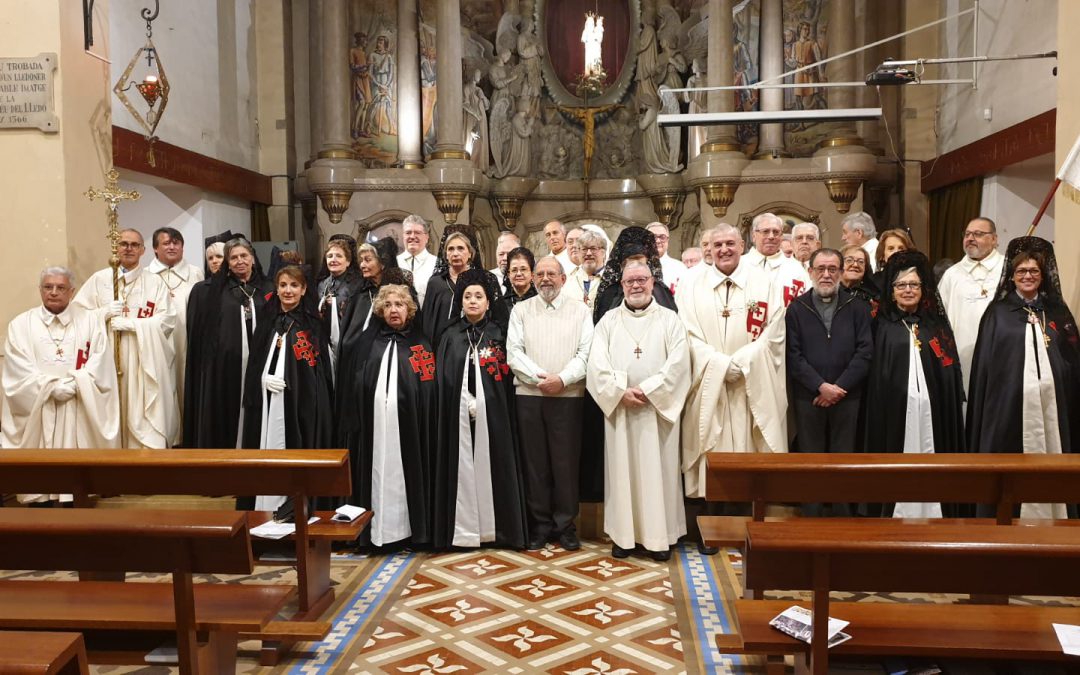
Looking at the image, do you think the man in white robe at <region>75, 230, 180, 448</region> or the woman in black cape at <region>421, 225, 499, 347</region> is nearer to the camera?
the woman in black cape at <region>421, 225, 499, 347</region>

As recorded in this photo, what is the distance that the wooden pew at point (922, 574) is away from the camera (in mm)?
2535

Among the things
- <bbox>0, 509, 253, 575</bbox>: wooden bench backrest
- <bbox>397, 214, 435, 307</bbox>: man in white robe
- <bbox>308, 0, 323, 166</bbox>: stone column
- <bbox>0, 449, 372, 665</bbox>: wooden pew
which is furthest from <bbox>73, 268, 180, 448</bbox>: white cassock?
<bbox>308, 0, 323, 166</bbox>: stone column

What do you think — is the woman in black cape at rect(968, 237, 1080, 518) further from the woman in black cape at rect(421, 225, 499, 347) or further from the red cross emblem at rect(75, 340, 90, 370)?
the red cross emblem at rect(75, 340, 90, 370)

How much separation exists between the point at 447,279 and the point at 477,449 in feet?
4.23

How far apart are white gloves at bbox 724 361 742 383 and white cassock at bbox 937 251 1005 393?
189cm

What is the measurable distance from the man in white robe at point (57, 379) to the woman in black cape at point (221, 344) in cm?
51

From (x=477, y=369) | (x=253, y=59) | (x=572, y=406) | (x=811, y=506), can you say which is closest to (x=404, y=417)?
(x=477, y=369)

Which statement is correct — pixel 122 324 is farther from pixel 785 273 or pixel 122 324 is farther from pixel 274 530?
pixel 785 273

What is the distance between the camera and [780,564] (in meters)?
2.74

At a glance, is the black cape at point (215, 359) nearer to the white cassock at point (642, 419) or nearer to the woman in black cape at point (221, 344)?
the woman in black cape at point (221, 344)

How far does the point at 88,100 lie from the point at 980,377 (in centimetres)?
662

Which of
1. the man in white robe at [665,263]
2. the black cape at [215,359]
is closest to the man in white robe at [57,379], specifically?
the black cape at [215,359]

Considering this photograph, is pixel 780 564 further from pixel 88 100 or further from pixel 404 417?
pixel 88 100

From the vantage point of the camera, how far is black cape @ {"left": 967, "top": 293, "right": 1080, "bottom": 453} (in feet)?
16.5
